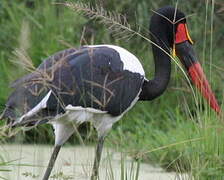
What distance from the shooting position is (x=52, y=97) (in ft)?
17.0

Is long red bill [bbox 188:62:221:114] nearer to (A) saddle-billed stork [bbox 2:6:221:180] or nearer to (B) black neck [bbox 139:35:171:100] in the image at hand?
(A) saddle-billed stork [bbox 2:6:221:180]

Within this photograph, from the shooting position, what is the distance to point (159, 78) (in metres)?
5.81

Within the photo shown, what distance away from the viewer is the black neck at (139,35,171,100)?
18.6 ft

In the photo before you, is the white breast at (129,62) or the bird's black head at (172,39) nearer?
the white breast at (129,62)

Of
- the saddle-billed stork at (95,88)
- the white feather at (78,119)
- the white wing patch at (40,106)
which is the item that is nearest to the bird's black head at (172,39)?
the saddle-billed stork at (95,88)

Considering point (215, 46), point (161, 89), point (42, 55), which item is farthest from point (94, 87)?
point (215, 46)

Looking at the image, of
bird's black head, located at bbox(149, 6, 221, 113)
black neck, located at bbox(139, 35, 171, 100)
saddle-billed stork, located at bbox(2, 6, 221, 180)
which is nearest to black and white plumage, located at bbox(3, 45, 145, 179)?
saddle-billed stork, located at bbox(2, 6, 221, 180)

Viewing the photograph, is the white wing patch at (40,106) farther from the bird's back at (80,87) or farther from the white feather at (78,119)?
the white feather at (78,119)

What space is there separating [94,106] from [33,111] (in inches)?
15.2

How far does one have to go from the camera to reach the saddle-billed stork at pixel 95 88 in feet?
16.8

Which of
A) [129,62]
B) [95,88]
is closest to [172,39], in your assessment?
[129,62]

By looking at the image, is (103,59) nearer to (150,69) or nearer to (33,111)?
(33,111)

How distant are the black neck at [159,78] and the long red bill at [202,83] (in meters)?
0.16

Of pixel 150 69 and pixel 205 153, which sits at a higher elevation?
pixel 150 69
